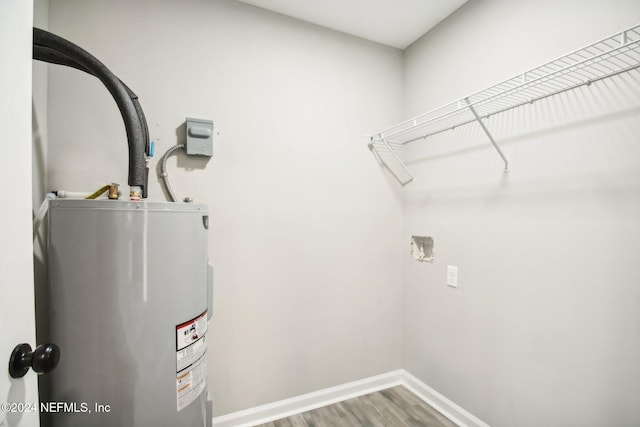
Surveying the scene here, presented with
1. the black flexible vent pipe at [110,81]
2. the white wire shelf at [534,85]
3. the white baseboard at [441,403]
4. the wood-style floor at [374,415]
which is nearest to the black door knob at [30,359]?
the black flexible vent pipe at [110,81]

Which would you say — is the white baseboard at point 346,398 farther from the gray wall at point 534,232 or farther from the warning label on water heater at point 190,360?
the warning label on water heater at point 190,360

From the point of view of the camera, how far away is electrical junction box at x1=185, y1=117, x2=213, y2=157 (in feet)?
4.89

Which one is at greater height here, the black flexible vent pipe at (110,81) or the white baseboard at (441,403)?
the black flexible vent pipe at (110,81)

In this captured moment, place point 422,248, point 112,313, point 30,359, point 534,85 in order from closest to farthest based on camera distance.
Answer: point 30,359 < point 112,313 < point 534,85 < point 422,248

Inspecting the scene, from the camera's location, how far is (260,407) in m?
1.69

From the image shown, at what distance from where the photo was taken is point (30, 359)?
2.10ft

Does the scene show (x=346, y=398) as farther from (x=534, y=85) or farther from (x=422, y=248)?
(x=534, y=85)

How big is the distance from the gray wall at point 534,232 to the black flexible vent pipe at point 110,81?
5.51 ft

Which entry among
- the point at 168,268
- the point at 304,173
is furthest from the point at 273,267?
the point at 168,268

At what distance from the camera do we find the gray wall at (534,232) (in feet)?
3.55

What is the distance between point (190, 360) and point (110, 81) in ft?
3.48

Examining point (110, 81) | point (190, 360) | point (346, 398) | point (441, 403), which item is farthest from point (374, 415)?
point (110, 81)

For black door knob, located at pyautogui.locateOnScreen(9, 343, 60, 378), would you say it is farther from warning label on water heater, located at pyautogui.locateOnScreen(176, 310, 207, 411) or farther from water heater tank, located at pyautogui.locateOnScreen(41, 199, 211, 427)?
warning label on water heater, located at pyautogui.locateOnScreen(176, 310, 207, 411)

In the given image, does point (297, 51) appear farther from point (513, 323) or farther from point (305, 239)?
point (513, 323)
